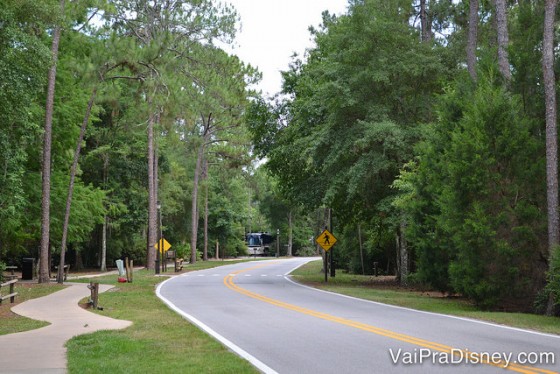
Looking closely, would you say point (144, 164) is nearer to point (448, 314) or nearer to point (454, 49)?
point (454, 49)

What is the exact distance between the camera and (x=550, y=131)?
54.7ft

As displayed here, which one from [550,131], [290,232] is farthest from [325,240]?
[290,232]

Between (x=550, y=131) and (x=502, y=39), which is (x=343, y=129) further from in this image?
(x=550, y=131)

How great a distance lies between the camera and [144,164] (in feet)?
150

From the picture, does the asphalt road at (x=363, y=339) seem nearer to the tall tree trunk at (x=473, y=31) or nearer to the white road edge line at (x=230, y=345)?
the white road edge line at (x=230, y=345)

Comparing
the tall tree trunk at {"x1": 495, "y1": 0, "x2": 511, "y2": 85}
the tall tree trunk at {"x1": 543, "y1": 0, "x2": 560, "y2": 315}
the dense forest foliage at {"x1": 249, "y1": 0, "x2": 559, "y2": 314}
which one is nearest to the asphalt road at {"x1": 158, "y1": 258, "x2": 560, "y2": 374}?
the dense forest foliage at {"x1": 249, "y1": 0, "x2": 559, "y2": 314}

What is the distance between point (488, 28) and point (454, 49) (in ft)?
12.8

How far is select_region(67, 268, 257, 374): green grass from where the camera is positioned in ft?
28.4

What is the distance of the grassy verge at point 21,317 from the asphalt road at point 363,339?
358cm

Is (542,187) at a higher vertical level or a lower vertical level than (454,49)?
lower

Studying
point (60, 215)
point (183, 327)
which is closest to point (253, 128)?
point (60, 215)

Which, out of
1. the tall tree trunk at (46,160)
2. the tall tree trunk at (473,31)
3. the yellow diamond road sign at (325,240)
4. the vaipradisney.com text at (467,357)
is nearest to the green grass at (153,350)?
the vaipradisney.com text at (467,357)

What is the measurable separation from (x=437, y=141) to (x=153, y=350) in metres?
13.9

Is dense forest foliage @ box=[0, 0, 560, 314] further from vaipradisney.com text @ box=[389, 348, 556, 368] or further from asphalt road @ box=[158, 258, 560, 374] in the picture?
vaipradisney.com text @ box=[389, 348, 556, 368]
